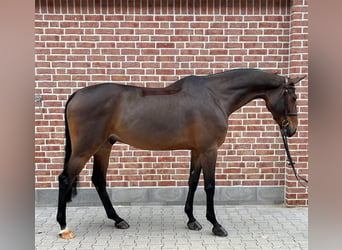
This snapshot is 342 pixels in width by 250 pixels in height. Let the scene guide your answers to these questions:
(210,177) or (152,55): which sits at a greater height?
(152,55)

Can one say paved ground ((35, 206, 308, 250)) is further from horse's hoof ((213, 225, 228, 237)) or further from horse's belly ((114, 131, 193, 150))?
horse's belly ((114, 131, 193, 150))

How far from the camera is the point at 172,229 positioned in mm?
3758

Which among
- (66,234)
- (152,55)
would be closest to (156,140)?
(66,234)

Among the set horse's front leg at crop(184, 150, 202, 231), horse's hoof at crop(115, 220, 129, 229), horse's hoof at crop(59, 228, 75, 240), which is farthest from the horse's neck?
horse's hoof at crop(59, 228, 75, 240)

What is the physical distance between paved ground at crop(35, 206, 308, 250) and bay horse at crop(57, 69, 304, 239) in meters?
0.21

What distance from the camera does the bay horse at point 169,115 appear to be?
3.40 metres

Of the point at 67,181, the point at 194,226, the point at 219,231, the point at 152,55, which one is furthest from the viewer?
the point at 152,55

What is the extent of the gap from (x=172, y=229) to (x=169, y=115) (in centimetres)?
130

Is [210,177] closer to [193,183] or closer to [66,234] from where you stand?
[193,183]

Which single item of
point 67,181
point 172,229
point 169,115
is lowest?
point 172,229

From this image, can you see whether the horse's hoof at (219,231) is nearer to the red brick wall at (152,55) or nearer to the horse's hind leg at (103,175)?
the horse's hind leg at (103,175)

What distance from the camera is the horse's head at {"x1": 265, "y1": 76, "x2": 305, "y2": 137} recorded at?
11.2 ft

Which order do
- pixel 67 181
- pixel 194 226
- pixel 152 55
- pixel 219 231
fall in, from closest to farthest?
pixel 67 181, pixel 219 231, pixel 194 226, pixel 152 55

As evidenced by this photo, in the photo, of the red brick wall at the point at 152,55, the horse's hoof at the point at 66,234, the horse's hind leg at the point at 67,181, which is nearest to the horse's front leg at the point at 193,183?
the red brick wall at the point at 152,55
